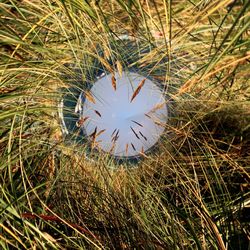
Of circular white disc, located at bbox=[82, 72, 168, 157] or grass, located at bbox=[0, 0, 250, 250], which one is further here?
circular white disc, located at bbox=[82, 72, 168, 157]

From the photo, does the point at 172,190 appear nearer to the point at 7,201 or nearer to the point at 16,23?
the point at 7,201

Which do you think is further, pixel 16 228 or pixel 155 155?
pixel 155 155

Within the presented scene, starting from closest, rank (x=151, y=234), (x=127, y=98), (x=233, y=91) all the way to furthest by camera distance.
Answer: (x=151, y=234)
(x=233, y=91)
(x=127, y=98)

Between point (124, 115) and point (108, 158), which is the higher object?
point (124, 115)

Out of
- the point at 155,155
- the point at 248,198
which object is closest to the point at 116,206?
the point at 155,155
